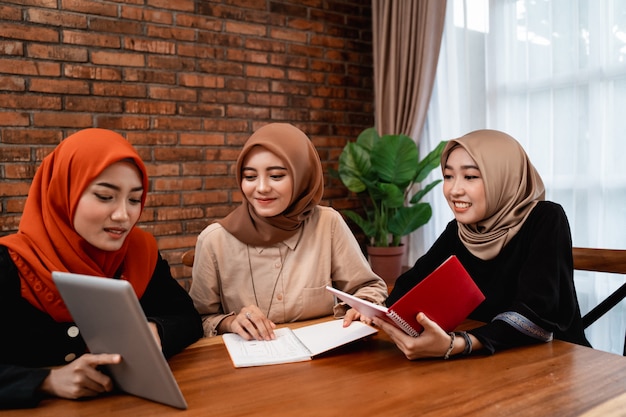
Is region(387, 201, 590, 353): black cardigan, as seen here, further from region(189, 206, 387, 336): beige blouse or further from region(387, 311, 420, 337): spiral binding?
region(189, 206, 387, 336): beige blouse

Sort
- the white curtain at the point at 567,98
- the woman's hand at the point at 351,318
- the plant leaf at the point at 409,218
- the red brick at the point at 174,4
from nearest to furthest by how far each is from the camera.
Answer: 1. the woman's hand at the point at 351,318
2. the white curtain at the point at 567,98
3. the red brick at the point at 174,4
4. the plant leaf at the point at 409,218

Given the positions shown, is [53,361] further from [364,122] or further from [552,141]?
[364,122]

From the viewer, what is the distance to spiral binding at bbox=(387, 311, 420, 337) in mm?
1148

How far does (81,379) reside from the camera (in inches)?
38.1

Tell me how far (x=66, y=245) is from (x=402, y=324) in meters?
0.80

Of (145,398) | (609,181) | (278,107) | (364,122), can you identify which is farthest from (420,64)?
(145,398)

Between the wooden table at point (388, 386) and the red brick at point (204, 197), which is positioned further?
the red brick at point (204, 197)

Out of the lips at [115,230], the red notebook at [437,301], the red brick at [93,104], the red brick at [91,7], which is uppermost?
the red brick at [91,7]

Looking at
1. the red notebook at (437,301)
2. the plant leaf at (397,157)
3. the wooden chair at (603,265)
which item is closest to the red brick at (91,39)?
the plant leaf at (397,157)

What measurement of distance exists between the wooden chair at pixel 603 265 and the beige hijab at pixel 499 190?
0.28 meters

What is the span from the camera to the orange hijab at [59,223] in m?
1.12

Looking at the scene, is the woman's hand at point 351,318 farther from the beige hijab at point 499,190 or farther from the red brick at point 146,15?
the red brick at point 146,15

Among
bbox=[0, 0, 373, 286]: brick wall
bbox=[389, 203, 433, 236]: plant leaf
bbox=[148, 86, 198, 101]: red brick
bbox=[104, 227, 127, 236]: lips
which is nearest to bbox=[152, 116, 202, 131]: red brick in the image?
bbox=[0, 0, 373, 286]: brick wall

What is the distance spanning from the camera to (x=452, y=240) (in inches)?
69.0
